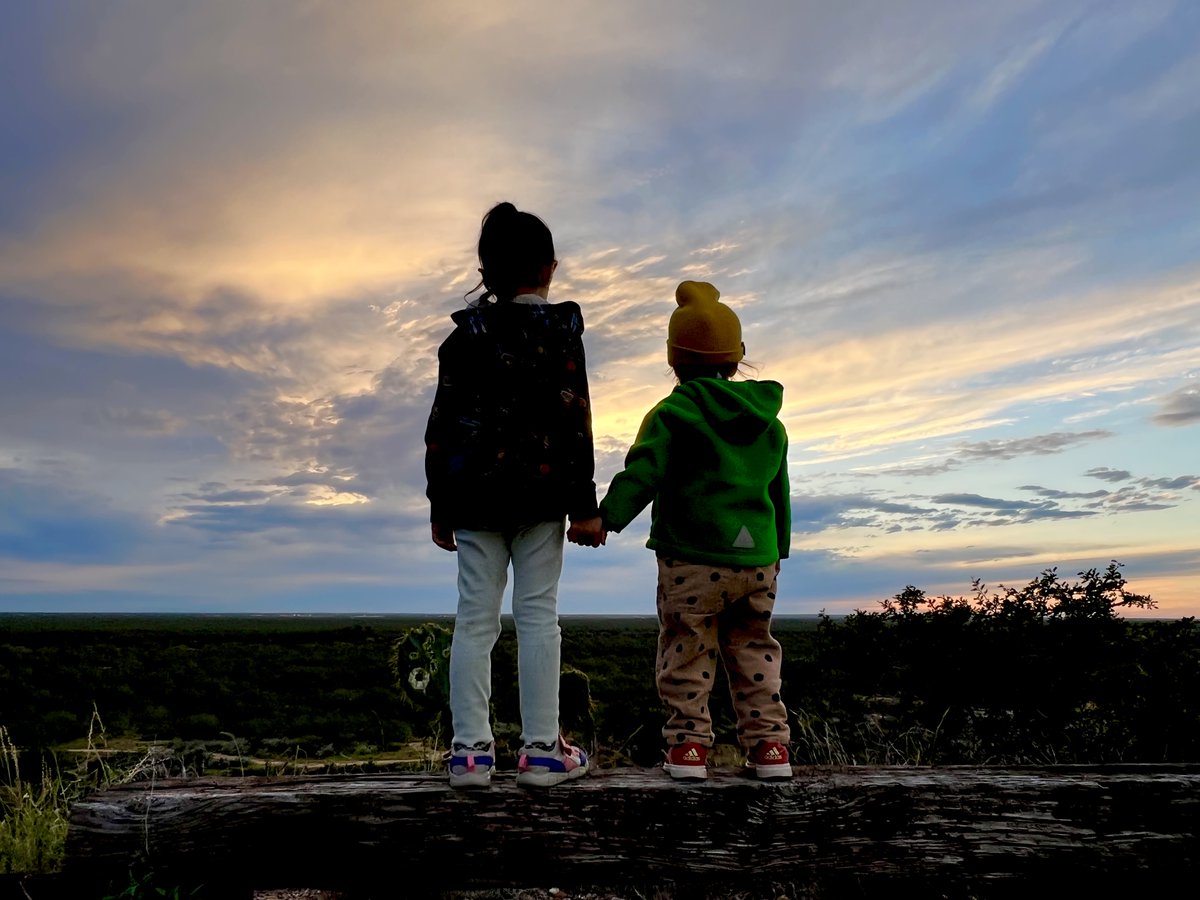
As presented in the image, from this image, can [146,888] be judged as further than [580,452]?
Yes

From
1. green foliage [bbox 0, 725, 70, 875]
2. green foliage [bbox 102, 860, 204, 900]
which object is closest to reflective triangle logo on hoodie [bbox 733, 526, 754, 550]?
green foliage [bbox 102, 860, 204, 900]

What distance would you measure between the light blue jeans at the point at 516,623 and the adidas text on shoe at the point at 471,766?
3cm

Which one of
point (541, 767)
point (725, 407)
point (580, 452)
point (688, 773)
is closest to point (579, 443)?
point (580, 452)

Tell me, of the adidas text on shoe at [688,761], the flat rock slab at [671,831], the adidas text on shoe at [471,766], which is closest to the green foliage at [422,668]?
the flat rock slab at [671,831]

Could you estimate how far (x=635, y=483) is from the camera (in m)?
3.58

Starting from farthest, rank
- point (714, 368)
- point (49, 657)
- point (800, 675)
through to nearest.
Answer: point (49, 657) < point (800, 675) < point (714, 368)

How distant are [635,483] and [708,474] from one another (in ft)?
1.18

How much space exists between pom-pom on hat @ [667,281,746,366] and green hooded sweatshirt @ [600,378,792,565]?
0.16m

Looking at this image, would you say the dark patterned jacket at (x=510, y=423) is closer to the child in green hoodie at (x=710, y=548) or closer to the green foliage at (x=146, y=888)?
the child in green hoodie at (x=710, y=548)

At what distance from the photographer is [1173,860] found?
3836mm

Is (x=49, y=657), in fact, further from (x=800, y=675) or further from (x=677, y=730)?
(x=677, y=730)

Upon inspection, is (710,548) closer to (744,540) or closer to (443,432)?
(744,540)

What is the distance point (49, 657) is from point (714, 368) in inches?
1694

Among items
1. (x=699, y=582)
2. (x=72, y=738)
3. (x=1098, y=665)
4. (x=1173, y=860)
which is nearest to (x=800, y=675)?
(x=1098, y=665)
